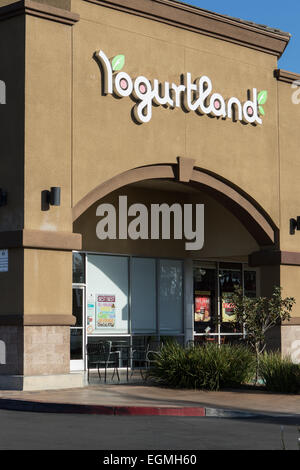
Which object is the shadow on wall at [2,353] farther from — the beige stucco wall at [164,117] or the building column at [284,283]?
the building column at [284,283]

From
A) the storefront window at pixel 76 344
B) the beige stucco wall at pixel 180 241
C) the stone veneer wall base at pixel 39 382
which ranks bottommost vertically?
the stone veneer wall base at pixel 39 382

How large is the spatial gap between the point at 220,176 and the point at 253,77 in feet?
10.0

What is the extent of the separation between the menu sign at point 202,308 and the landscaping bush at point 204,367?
7359mm

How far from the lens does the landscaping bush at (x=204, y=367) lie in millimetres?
19047

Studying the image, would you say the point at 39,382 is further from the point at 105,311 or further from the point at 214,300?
the point at 214,300

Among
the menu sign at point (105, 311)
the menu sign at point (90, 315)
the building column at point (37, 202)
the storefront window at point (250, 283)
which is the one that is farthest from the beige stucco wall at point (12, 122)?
the storefront window at point (250, 283)

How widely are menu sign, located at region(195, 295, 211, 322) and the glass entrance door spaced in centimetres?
456

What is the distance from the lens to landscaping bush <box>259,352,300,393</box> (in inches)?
734

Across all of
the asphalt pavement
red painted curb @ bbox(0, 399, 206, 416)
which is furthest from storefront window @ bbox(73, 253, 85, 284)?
the asphalt pavement

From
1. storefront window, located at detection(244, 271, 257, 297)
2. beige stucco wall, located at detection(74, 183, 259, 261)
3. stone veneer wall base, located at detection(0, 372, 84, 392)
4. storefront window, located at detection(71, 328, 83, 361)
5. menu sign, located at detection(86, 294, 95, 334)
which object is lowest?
stone veneer wall base, located at detection(0, 372, 84, 392)

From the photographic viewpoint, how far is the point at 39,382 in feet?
60.8

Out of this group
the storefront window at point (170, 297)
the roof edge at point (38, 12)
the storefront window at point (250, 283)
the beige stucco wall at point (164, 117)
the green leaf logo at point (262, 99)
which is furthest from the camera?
the storefront window at point (250, 283)

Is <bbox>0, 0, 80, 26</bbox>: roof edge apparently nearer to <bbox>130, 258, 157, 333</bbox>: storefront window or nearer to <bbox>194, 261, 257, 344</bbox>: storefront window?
<bbox>130, 258, 157, 333</bbox>: storefront window
